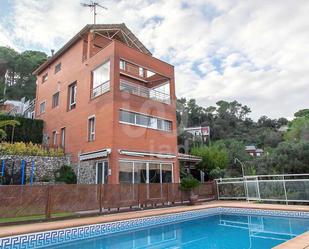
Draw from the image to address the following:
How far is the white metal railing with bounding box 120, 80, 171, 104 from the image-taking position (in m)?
19.0

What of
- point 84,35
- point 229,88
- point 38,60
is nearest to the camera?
point 84,35

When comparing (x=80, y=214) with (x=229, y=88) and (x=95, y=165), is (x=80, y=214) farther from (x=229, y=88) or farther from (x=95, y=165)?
(x=229, y=88)

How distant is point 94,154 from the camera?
1770 centimetres

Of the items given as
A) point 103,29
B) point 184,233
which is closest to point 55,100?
point 103,29

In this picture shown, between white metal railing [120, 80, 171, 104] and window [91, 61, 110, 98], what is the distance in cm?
106

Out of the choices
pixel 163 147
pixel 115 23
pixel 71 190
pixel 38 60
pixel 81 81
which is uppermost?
pixel 38 60

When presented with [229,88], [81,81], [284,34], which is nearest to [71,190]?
[81,81]

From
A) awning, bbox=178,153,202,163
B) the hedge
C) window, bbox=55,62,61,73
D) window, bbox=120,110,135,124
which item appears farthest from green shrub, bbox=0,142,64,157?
awning, bbox=178,153,202,163

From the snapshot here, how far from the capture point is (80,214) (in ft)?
41.1

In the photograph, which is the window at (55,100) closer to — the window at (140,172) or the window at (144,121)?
the window at (144,121)

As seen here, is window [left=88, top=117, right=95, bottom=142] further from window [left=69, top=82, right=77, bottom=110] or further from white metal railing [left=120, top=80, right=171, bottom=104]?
window [left=69, top=82, right=77, bottom=110]

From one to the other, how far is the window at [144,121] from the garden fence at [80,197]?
15.4 feet

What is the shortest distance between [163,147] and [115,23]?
435 inches

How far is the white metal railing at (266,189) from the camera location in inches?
595
